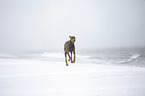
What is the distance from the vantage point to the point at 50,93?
5.88ft

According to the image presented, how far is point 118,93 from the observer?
174 cm

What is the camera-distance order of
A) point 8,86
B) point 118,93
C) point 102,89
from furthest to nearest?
1. point 8,86
2. point 102,89
3. point 118,93

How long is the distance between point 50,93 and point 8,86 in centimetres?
94

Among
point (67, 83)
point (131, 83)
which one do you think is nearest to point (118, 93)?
point (131, 83)

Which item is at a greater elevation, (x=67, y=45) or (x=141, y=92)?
(x=67, y=45)

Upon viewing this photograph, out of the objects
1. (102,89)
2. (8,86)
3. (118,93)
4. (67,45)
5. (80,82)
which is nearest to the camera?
(118,93)

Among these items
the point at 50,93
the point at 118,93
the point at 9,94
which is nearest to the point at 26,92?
the point at 9,94

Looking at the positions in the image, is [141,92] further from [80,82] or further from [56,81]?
[56,81]

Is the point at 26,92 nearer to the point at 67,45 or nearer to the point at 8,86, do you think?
the point at 8,86

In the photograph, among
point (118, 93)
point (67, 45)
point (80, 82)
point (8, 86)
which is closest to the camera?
→ point (118, 93)

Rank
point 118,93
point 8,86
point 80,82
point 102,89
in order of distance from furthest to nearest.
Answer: point 80,82, point 8,86, point 102,89, point 118,93

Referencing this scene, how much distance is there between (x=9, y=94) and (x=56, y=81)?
0.90 m

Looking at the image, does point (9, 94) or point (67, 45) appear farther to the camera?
point (67, 45)

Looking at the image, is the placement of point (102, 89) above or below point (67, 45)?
below
